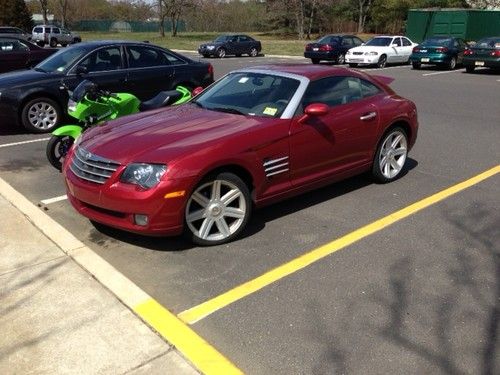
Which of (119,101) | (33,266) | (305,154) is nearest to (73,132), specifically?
(119,101)

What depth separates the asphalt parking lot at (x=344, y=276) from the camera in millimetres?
3121

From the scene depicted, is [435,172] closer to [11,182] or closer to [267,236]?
[267,236]

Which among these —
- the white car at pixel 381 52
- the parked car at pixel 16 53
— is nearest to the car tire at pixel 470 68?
the white car at pixel 381 52

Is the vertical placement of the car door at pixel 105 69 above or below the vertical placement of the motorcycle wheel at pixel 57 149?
above

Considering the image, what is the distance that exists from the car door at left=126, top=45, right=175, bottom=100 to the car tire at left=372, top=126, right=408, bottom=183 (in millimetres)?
5003

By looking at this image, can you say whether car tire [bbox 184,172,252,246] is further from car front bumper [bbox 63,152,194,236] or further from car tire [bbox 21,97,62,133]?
car tire [bbox 21,97,62,133]

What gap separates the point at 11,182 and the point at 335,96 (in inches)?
156

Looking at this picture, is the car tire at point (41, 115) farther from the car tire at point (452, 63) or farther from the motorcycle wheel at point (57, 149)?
the car tire at point (452, 63)

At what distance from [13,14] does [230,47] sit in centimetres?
2909

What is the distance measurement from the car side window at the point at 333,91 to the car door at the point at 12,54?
966 centimetres

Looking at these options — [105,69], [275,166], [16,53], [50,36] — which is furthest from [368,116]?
[50,36]

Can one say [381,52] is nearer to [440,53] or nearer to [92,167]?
[440,53]

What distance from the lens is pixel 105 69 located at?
9.20 m

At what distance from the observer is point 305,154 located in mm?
5039
